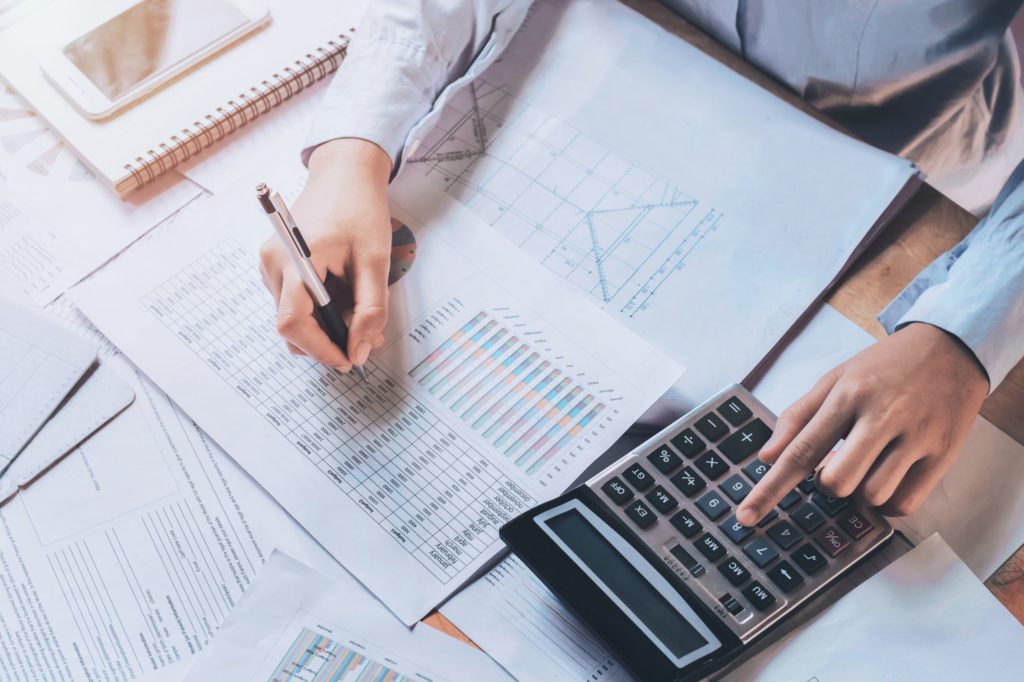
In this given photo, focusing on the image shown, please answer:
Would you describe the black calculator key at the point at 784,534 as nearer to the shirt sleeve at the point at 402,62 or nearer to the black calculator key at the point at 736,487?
the black calculator key at the point at 736,487

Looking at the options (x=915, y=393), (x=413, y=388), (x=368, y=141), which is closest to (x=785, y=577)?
(x=915, y=393)

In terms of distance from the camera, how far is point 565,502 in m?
0.49

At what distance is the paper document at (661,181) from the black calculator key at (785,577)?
120mm

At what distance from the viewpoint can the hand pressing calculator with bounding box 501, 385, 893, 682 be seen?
46 centimetres

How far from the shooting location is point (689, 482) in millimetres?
504

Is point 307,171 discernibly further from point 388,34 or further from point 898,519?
point 898,519

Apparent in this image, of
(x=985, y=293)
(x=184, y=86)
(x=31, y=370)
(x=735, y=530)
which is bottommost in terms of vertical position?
(x=31, y=370)

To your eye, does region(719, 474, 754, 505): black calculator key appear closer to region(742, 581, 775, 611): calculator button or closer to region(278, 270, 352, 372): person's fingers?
region(742, 581, 775, 611): calculator button

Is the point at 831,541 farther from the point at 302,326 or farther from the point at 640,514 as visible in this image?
the point at 302,326

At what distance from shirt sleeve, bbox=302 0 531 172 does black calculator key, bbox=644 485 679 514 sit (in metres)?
0.32

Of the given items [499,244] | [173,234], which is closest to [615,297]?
[499,244]

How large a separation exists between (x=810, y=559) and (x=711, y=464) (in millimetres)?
73

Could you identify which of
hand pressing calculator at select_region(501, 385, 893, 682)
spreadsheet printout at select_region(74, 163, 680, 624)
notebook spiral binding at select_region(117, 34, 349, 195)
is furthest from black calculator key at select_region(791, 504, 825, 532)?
notebook spiral binding at select_region(117, 34, 349, 195)

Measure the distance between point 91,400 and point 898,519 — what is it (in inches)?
20.2
